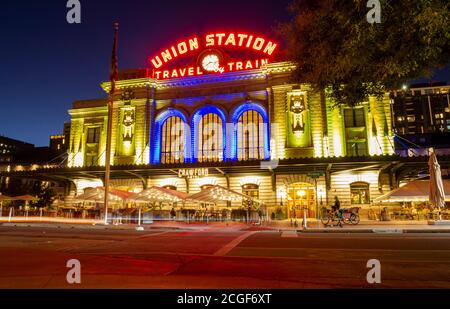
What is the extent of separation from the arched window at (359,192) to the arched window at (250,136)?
8842 mm

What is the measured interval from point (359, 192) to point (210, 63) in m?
19.7

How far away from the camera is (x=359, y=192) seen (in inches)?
1165

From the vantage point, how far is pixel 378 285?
5.36 meters

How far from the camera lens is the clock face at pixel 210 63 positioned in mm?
35331

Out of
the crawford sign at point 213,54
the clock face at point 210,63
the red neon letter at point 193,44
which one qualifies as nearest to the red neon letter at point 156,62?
the crawford sign at point 213,54

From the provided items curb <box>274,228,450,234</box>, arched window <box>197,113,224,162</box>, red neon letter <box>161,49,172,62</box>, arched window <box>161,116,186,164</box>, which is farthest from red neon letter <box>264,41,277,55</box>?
curb <box>274,228,450,234</box>

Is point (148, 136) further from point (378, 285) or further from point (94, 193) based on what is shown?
point (378, 285)

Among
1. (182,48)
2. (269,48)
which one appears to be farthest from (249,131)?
(182,48)

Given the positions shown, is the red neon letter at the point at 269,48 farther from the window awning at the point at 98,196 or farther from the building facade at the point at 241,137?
the window awning at the point at 98,196

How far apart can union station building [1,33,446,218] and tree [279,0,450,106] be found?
14.5m

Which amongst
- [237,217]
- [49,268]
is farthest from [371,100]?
[49,268]

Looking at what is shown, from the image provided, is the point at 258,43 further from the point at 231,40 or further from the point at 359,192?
the point at 359,192

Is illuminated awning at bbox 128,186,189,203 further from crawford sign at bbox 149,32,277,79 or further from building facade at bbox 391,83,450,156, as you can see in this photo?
building facade at bbox 391,83,450,156

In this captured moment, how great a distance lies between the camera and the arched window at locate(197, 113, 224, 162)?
112 ft
